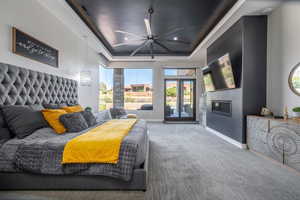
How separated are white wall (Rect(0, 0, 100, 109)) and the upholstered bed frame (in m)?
0.23

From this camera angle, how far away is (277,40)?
3.24 metres

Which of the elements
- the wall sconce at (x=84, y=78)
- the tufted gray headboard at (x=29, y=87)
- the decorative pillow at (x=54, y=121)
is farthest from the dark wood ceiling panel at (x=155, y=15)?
the decorative pillow at (x=54, y=121)

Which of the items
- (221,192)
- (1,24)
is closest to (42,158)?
(1,24)

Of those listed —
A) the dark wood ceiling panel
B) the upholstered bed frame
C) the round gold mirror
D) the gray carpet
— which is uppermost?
the dark wood ceiling panel

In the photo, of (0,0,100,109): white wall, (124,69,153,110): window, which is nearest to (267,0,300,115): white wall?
(0,0,100,109): white wall

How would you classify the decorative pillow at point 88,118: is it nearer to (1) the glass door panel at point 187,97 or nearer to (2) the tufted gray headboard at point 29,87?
(2) the tufted gray headboard at point 29,87

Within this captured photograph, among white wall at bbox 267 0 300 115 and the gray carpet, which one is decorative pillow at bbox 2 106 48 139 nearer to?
the gray carpet

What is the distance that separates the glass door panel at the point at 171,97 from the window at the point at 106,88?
2868mm

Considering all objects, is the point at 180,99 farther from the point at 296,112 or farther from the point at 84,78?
the point at 296,112

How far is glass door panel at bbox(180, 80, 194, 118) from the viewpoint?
7578 millimetres

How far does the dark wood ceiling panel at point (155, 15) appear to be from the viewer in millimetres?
3252

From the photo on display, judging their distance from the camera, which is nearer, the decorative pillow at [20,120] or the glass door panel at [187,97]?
the decorative pillow at [20,120]

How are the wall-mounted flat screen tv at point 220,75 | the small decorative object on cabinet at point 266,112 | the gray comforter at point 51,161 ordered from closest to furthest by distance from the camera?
the gray comforter at point 51,161 → the small decorative object on cabinet at point 266,112 → the wall-mounted flat screen tv at point 220,75

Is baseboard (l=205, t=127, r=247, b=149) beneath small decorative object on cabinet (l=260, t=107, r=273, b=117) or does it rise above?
beneath
